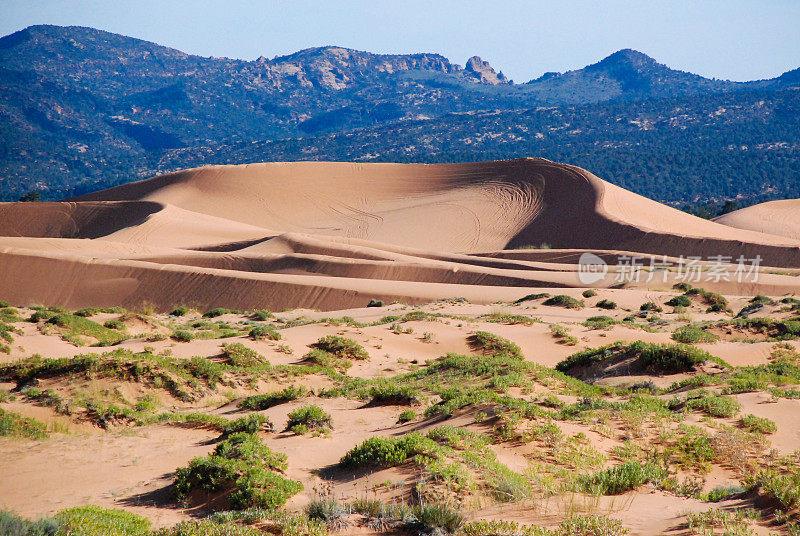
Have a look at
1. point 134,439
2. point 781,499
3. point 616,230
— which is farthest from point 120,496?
point 616,230

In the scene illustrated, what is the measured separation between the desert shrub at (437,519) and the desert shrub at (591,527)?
685 mm

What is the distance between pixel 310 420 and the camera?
25.5 ft

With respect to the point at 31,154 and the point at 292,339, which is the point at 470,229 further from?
the point at 31,154

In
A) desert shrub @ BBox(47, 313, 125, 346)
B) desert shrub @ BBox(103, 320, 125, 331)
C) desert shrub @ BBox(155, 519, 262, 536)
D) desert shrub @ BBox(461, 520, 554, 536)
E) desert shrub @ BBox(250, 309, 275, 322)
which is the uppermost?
desert shrub @ BBox(461, 520, 554, 536)

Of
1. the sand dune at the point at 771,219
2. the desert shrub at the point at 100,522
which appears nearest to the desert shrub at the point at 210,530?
the desert shrub at the point at 100,522

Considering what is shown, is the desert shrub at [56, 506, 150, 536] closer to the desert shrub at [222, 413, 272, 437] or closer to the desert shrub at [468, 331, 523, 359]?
the desert shrub at [222, 413, 272, 437]

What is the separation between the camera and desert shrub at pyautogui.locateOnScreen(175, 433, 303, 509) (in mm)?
5414

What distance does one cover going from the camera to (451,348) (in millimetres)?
14914

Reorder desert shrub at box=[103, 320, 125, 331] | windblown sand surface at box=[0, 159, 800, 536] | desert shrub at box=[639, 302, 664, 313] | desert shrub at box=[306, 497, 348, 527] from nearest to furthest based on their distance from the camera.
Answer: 1. desert shrub at box=[306, 497, 348, 527]
2. windblown sand surface at box=[0, 159, 800, 536]
3. desert shrub at box=[103, 320, 125, 331]
4. desert shrub at box=[639, 302, 664, 313]

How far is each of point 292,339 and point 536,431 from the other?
908 cm

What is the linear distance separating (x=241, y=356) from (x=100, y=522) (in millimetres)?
7801

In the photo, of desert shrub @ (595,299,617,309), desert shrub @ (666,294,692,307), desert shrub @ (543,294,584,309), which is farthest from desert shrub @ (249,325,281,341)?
desert shrub @ (666,294,692,307)

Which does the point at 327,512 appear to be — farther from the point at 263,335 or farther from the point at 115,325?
the point at 115,325
